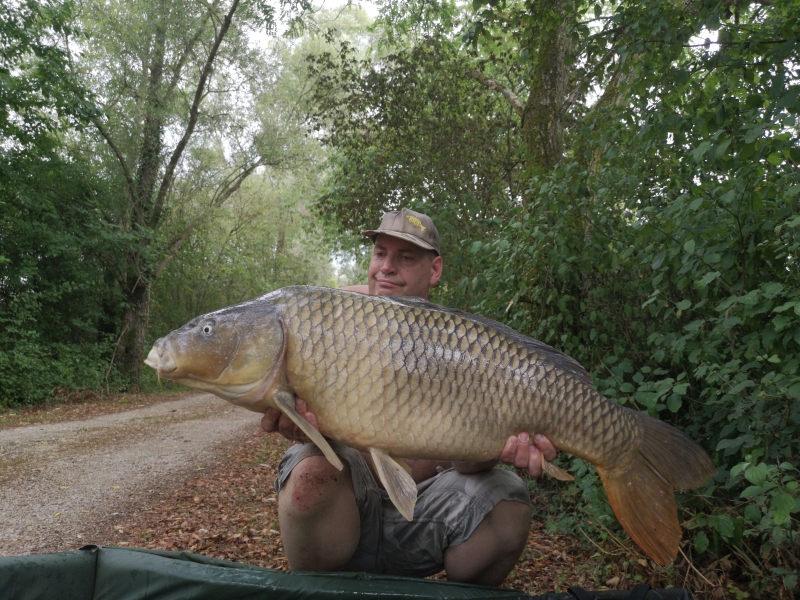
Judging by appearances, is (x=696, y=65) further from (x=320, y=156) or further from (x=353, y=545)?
(x=320, y=156)

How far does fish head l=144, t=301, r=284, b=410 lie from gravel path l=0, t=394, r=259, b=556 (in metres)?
1.86

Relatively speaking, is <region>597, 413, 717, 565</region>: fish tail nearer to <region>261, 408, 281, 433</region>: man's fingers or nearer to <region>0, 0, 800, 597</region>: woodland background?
<region>0, 0, 800, 597</region>: woodland background

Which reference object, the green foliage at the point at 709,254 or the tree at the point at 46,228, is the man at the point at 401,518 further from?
the tree at the point at 46,228

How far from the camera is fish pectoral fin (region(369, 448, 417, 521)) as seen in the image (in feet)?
4.85

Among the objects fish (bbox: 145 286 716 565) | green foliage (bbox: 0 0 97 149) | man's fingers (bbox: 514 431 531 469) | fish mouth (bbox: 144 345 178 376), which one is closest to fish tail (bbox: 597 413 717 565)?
fish (bbox: 145 286 716 565)

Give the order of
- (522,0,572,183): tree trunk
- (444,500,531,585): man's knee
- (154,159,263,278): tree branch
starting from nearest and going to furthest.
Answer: (444,500,531,585): man's knee
(522,0,572,183): tree trunk
(154,159,263,278): tree branch

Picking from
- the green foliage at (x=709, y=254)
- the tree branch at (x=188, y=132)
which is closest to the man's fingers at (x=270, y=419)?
the green foliage at (x=709, y=254)

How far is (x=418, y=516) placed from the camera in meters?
1.86

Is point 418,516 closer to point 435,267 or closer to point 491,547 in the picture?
point 491,547

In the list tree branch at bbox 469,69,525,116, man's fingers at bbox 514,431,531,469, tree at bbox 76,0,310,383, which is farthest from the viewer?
tree at bbox 76,0,310,383

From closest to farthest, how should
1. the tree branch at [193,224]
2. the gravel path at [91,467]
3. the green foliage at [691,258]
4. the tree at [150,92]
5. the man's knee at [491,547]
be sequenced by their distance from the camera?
the man's knee at [491,547], the green foliage at [691,258], the gravel path at [91,467], the tree at [150,92], the tree branch at [193,224]

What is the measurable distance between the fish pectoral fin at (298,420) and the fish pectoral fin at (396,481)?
0.10 metres

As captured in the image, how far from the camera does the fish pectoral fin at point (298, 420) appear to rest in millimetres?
1438

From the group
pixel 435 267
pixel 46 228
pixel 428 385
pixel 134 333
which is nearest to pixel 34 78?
pixel 46 228
